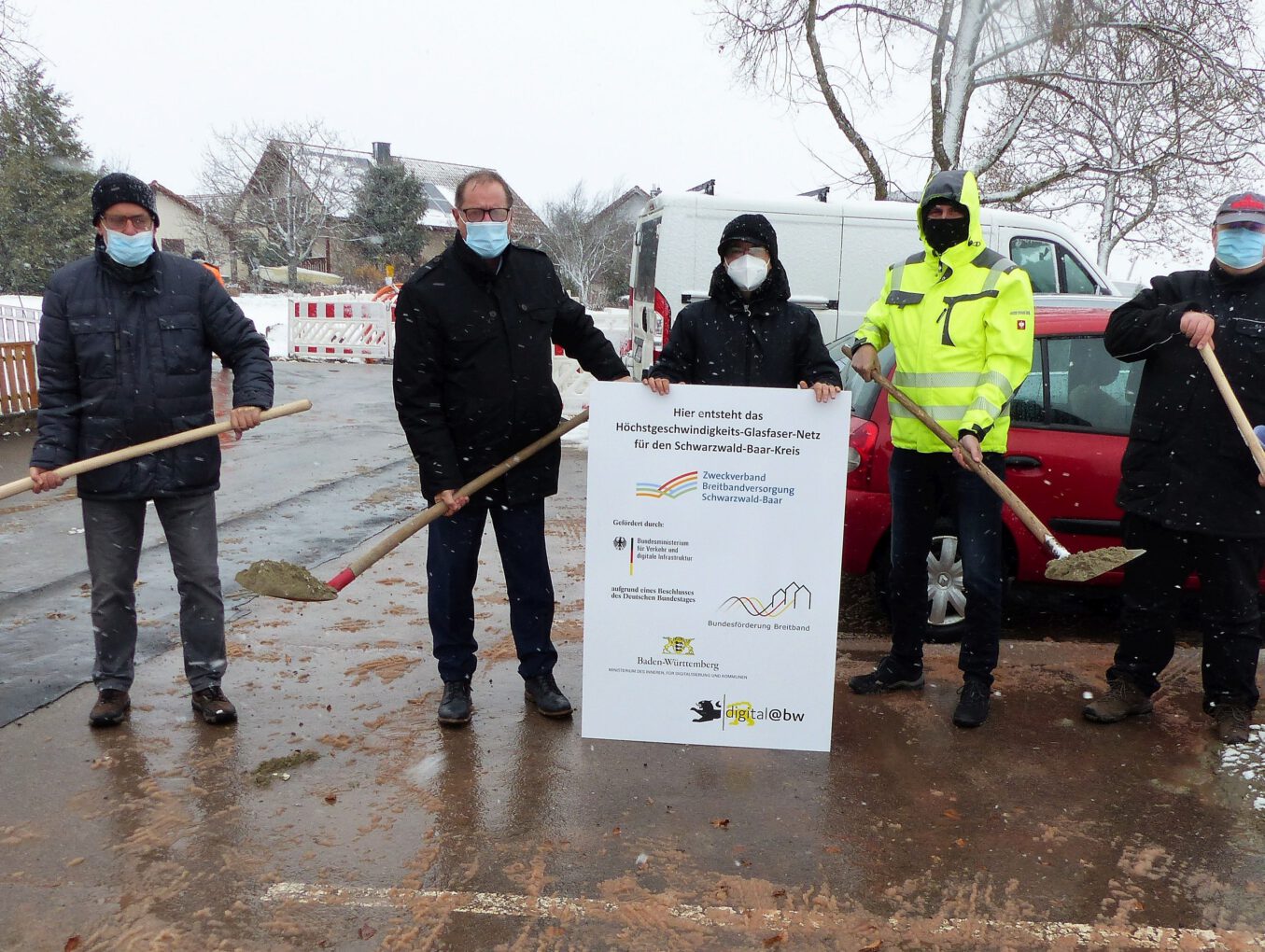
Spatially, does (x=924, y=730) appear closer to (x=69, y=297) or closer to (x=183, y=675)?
(x=183, y=675)

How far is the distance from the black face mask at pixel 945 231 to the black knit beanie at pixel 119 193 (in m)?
2.88

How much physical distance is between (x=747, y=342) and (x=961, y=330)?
801mm

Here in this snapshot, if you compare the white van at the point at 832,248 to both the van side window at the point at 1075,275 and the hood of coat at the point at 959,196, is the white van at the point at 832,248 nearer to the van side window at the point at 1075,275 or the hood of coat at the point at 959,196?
the van side window at the point at 1075,275

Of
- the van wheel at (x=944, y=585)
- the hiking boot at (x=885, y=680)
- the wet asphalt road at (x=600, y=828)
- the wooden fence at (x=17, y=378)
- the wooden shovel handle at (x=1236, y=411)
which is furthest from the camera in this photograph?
the wooden fence at (x=17, y=378)

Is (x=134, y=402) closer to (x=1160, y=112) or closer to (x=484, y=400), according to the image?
(x=484, y=400)

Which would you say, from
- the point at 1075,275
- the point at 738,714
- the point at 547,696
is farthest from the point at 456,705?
the point at 1075,275

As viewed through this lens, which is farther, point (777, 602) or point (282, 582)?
point (777, 602)

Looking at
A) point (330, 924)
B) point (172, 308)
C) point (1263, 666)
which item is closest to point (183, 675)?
point (172, 308)

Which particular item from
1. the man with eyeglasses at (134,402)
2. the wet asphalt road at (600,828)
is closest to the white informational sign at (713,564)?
the wet asphalt road at (600,828)

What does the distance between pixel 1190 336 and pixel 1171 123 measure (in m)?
12.6

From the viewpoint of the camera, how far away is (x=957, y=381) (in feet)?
12.7

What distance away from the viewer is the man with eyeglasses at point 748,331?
12.4 ft

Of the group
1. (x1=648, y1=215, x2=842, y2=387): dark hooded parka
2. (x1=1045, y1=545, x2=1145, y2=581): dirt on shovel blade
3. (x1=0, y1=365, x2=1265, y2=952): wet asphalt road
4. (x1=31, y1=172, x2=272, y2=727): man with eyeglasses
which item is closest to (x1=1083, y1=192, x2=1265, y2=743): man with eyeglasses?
(x1=0, y1=365, x2=1265, y2=952): wet asphalt road

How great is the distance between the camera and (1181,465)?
3.85 meters
